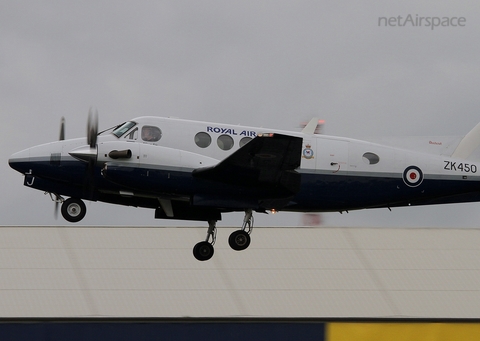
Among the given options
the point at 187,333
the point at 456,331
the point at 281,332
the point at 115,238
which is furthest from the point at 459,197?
the point at 115,238

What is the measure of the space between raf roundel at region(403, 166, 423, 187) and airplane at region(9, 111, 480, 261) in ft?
0.08

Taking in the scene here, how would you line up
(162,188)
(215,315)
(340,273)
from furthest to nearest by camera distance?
(340,273)
(215,315)
(162,188)

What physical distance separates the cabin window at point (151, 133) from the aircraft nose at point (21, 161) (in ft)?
9.06

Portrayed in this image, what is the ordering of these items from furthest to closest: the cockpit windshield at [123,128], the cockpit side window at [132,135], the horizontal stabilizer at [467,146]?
the horizontal stabilizer at [467,146] → the cockpit windshield at [123,128] → the cockpit side window at [132,135]

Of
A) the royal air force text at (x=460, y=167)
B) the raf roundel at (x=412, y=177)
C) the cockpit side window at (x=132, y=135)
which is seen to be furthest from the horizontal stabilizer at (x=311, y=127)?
the cockpit side window at (x=132, y=135)

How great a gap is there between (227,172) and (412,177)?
15.7ft

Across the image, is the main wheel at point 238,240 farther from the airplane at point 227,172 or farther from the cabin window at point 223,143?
the cabin window at point 223,143

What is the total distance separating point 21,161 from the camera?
66.5ft

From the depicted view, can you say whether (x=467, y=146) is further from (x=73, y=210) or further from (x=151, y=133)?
(x=73, y=210)

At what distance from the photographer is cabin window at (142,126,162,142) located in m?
20.4

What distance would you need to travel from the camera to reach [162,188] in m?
20.0

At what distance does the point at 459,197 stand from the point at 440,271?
296 inches

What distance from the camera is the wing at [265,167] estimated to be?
1886 centimetres

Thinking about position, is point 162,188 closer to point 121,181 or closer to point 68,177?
point 121,181
